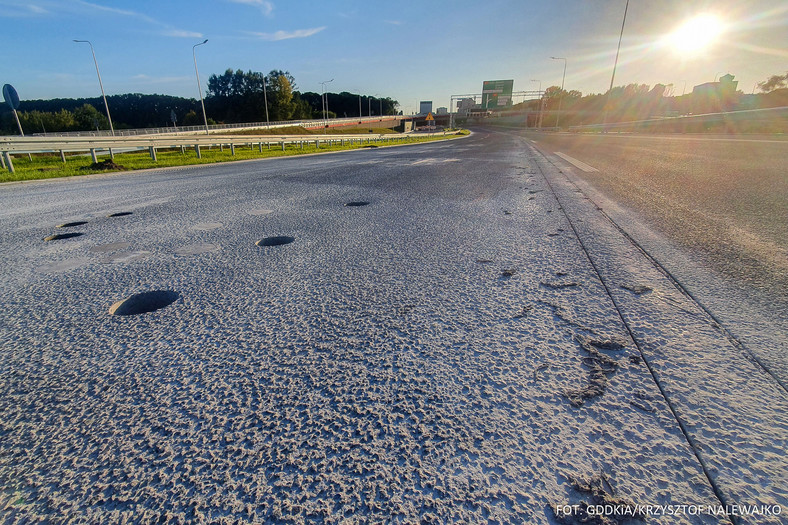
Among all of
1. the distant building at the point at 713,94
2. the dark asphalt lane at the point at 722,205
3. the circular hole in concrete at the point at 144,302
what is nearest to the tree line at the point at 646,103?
the distant building at the point at 713,94

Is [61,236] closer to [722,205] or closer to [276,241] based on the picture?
[276,241]

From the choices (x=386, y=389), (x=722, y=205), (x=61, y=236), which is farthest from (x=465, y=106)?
(x=386, y=389)

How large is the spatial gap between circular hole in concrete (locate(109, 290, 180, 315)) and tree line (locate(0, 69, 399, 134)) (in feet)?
278

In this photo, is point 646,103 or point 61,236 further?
point 646,103

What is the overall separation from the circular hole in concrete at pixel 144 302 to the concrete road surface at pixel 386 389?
1 cm

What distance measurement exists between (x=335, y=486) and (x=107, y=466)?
66cm

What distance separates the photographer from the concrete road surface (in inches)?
34.6

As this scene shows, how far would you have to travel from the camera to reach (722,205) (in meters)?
3.84

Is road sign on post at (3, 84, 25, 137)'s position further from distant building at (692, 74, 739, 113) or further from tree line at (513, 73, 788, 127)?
distant building at (692, 74, 739, 113)

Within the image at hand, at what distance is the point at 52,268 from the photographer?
2.44m

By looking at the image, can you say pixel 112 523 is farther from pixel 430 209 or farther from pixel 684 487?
pixel 430 209

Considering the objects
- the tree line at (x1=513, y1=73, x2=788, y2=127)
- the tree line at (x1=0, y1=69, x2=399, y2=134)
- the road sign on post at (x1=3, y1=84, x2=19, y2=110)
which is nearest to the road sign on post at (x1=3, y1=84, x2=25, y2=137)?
the road sign on post at (x1=3, y1=84, x2=19, y2=110)

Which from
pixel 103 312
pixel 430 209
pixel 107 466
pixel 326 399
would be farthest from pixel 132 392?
pixel 430 209

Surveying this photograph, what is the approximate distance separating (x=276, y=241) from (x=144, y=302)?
1216 mm
